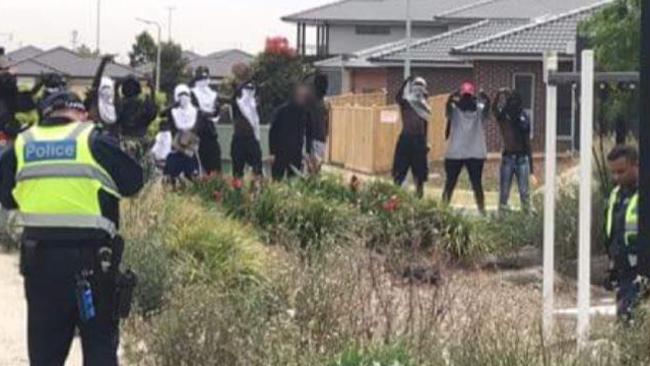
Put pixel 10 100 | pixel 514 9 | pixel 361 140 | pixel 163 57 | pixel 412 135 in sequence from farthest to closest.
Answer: pixel 163 57
pixel 514 9
pixel 361 140
pixel 412 135
pixel 10 100

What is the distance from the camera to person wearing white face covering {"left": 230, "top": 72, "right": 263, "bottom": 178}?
757 inches

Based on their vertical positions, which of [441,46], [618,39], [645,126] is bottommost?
[645,126]

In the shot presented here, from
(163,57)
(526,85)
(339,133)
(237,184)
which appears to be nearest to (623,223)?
(237,184)

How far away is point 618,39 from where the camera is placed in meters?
20.0

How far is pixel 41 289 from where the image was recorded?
7.82 meters

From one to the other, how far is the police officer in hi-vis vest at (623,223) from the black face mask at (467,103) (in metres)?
9.93

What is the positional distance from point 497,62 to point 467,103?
878 inches

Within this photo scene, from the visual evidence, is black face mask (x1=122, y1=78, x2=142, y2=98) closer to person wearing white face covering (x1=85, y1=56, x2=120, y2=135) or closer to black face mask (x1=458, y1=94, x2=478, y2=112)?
person wearing white face covering (x1=85, y1=56, x2=120, y2=135)

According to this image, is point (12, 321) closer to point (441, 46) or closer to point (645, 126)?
point (645, 126)

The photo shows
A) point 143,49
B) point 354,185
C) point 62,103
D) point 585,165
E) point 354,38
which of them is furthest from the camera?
point 143,49

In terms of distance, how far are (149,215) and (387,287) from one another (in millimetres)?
4796

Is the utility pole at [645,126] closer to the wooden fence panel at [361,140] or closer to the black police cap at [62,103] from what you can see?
the black police cap at [62,103]

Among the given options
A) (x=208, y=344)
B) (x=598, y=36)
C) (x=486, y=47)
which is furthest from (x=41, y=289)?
(x=486, y=47)

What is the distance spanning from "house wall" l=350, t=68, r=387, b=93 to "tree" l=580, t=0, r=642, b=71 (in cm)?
3780
